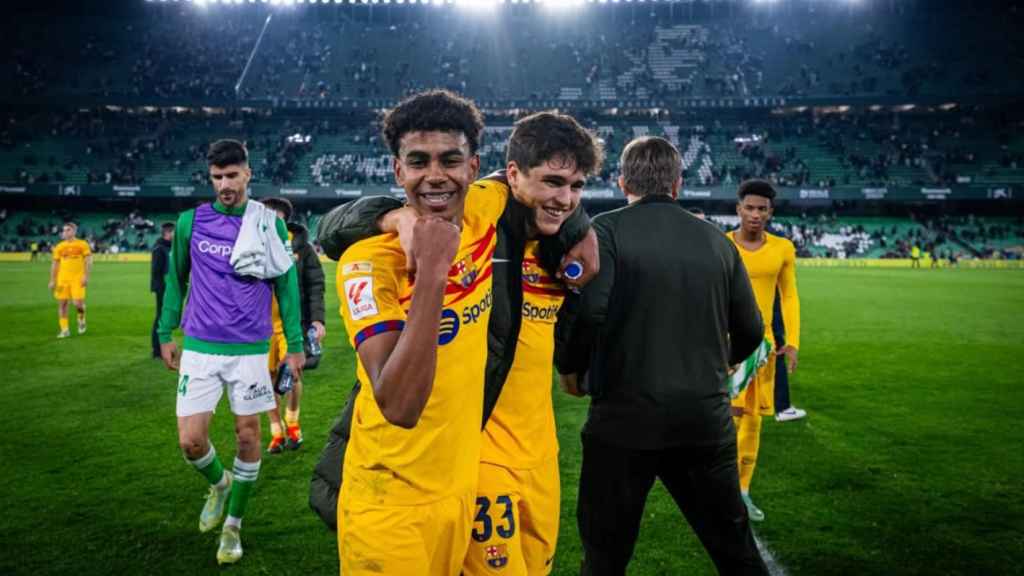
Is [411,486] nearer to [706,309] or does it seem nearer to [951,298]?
[706,309]

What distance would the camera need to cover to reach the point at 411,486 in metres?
1.95

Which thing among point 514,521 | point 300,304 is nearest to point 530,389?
point 514,521

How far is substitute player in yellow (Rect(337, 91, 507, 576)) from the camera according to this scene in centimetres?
191

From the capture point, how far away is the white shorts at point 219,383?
423 centimetres

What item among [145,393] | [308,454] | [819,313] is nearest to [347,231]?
[308,454]

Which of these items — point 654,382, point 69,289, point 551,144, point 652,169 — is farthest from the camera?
point 69,289

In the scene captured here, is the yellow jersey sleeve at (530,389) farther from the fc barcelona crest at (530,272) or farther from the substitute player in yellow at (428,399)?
the substitute player in yellow at (428,399)

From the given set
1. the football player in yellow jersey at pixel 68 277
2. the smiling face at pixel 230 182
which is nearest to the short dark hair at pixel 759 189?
the smiling face at pixel 230 182

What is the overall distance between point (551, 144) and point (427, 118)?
2.08ft

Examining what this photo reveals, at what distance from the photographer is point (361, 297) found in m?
1.88

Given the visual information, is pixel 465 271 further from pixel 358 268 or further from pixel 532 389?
pixel 532 389

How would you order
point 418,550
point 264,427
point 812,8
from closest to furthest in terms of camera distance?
point 418,550 → point 264,427 → point 812,8

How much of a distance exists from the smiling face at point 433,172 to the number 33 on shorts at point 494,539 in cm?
109

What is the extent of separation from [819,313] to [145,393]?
50.4ft
